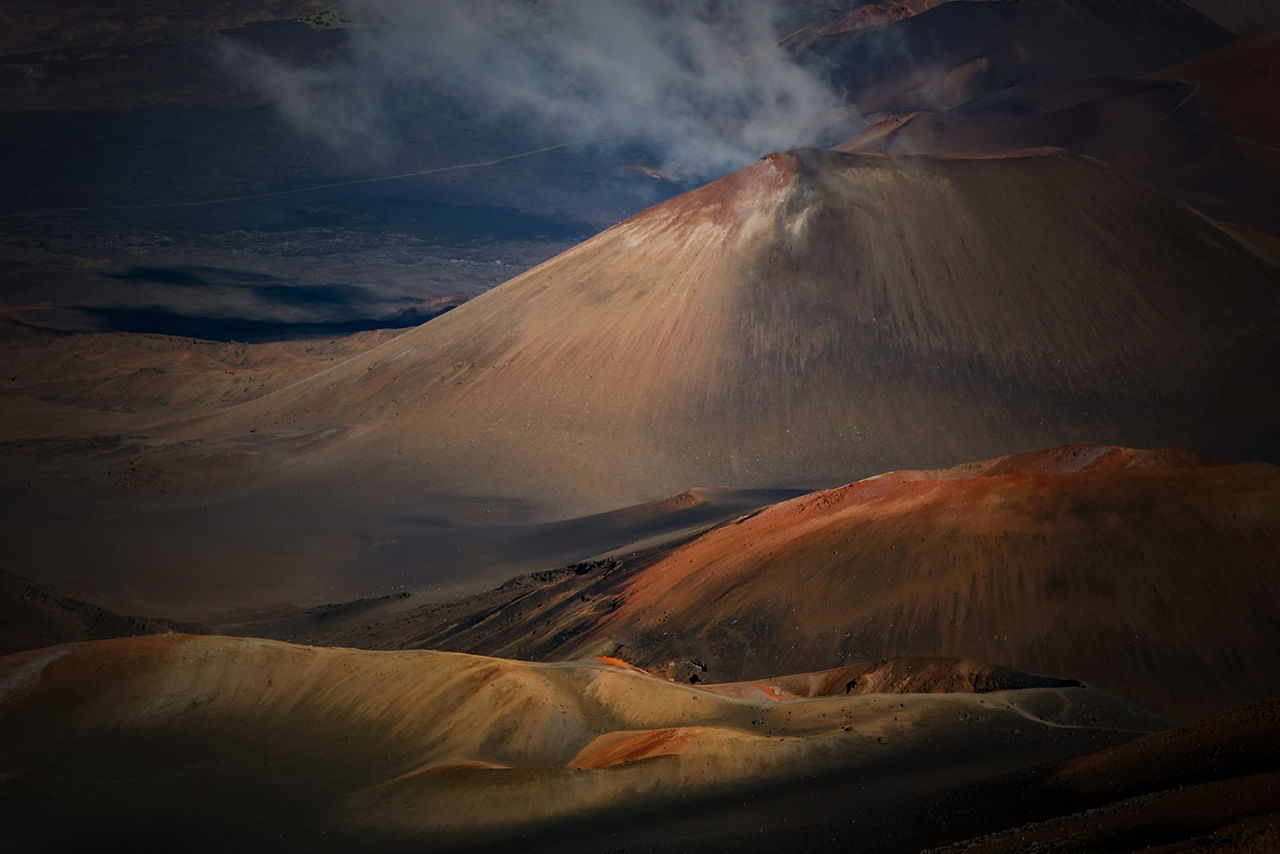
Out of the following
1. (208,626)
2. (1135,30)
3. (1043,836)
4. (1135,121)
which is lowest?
(208,626)

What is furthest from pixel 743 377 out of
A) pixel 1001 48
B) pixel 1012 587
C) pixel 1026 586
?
pixel 1001 48

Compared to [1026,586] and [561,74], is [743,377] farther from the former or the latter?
[561,74]

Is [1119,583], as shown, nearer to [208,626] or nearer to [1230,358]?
[208,626]

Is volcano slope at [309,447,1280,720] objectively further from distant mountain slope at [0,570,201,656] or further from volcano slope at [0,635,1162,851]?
distant mountain slope at [0,570,201,656]

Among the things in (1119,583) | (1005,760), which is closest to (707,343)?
(1119,583)

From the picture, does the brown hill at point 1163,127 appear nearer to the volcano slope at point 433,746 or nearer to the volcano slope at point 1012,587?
the volcano slope at point 1012,587

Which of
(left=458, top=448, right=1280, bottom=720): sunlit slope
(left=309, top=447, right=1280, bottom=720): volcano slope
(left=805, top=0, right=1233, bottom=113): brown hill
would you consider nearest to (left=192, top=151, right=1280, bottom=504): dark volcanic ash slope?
(left=309, top=447, right=1280, bottom=720): volcano slope
